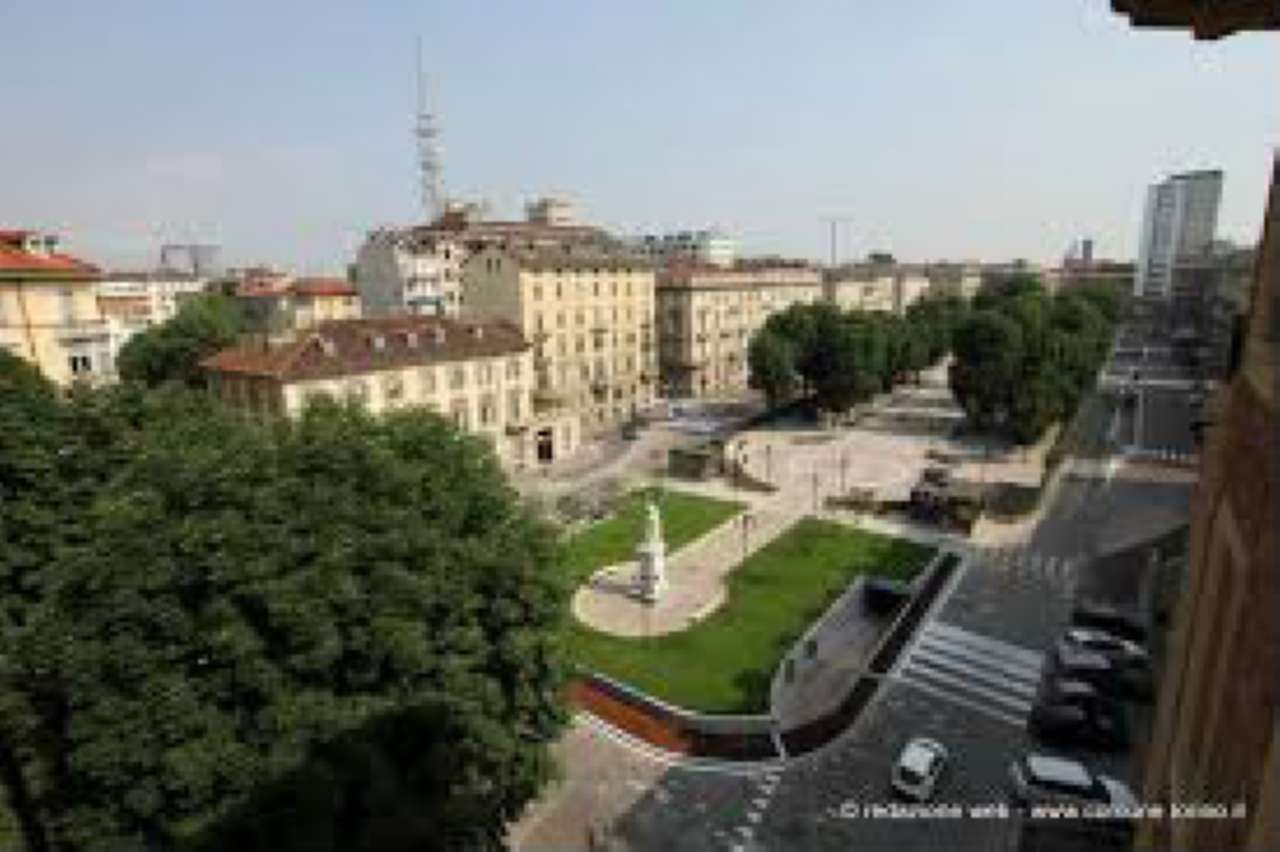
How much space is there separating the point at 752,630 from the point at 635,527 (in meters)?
12.7

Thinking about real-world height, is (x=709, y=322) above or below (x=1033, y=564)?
above

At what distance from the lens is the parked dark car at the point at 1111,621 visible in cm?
2697

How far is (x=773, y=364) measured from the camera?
201 feet

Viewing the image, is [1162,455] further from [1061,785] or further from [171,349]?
[171,349]

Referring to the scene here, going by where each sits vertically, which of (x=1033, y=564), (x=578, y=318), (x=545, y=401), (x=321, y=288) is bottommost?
(x=1033, y=564)

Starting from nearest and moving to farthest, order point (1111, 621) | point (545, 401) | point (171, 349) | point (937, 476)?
point (1111, 621)
point (937, 476)
point (171, 349)
point (545, 401)

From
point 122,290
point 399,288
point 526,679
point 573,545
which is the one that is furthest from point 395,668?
point 122,290

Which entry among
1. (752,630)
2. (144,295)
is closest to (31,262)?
(752,630)

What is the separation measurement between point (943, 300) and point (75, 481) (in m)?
77.3

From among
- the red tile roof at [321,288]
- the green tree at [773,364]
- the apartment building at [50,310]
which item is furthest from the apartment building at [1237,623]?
the red tile roof at [321,288]

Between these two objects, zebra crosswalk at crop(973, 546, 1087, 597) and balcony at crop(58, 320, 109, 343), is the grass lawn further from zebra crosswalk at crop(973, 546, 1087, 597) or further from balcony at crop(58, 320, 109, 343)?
balcony at crop(58, 320, 109, 343)

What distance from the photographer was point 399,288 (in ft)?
257

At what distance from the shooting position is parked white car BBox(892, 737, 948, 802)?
20000mm

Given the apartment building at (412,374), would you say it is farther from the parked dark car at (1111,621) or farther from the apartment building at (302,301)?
the apartment building at (302,301)
